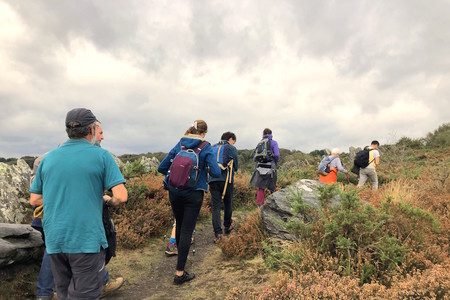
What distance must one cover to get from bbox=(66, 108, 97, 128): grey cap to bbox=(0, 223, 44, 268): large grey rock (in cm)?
265

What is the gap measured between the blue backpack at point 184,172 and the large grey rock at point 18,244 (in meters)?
2.26

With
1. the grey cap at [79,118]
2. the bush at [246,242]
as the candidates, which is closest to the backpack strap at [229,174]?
the bush at [246,242]

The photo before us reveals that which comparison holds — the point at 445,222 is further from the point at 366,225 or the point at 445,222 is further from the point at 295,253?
the point at 295,253

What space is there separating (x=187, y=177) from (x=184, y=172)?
8 cm

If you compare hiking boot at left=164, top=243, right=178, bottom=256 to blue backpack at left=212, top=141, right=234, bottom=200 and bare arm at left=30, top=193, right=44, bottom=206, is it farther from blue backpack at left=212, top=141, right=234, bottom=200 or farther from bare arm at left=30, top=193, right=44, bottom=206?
bare arm at left=30, top=193, right=44, bottom=206

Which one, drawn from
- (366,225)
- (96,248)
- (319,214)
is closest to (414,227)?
(366,225)

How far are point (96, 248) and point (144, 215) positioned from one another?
14.6ft

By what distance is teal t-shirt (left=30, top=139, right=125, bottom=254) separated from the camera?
7.64 feet

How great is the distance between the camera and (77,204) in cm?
234

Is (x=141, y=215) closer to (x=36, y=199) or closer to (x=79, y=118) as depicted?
(x=36, y=199)

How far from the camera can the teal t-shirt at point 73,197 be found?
2.33m

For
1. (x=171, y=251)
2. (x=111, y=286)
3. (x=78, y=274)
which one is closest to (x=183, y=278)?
(x=111, y=286)

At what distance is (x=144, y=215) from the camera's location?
6.70 meters

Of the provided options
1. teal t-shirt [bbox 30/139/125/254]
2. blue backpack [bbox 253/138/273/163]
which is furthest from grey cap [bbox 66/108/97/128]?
blue backpack [bbox 253/138/273/163]
